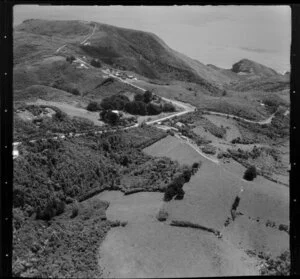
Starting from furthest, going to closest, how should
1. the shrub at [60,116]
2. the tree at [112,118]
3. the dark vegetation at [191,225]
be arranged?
the tree at [112,118] → the shrub at [60,116] → the dark vegetation at [191,225]

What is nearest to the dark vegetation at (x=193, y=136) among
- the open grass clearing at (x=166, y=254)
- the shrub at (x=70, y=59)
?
the open grass clearing at (x=166, y=254)

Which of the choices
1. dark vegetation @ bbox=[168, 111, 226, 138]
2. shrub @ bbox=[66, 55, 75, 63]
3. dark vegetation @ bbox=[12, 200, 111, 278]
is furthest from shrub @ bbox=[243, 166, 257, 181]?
shrub @ bbox=[66, 55, 75, 63]

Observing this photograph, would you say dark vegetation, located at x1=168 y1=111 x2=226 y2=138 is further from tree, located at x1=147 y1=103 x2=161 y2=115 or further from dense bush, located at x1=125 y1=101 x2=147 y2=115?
dense bush, located at x1=125 y1=101 x2=147 y2=115

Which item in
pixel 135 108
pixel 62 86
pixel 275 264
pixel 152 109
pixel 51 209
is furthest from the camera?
pixel 62 86

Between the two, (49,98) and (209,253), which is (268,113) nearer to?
(49,98)

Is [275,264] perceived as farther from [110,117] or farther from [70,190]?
Answer: [110,117]

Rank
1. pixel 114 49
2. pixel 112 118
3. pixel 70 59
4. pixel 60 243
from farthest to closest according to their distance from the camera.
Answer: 1. pixel 114 49
2. pixel 70 59
3. pixel 112 118
4. pixel 60 243

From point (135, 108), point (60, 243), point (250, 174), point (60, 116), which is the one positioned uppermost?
point (60, 116)

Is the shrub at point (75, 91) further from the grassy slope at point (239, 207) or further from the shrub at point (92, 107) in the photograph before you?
the grassy slope at point (239, 207)

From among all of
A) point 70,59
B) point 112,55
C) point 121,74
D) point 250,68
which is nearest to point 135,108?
point 121,74
